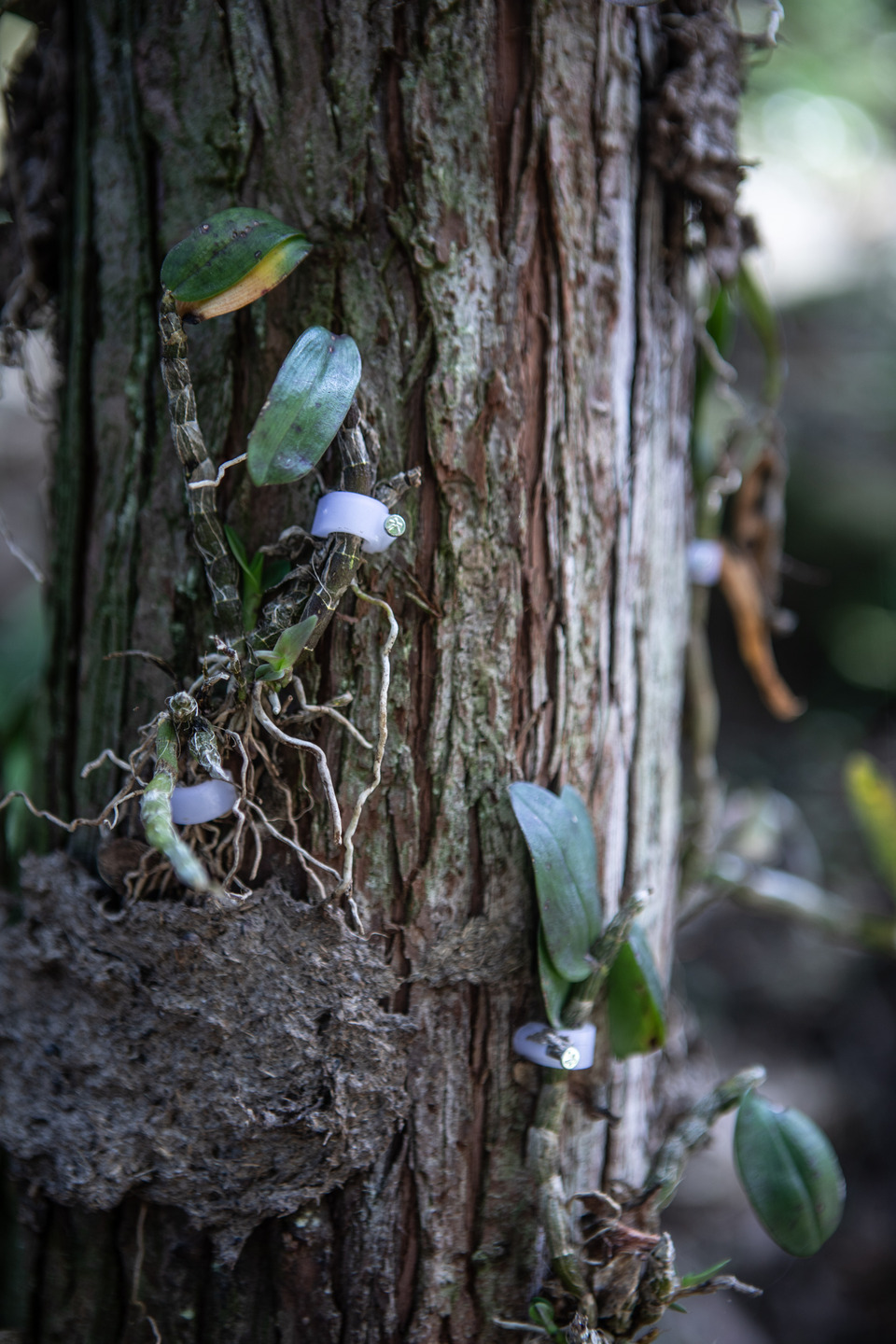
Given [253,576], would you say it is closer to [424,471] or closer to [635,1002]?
[424,471]

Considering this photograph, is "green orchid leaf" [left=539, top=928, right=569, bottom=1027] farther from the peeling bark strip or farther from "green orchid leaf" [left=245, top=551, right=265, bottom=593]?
"green orchid leaf" [left=245, top=551, right=265, bottom=593]

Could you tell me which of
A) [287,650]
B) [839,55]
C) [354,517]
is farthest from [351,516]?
[839,55]

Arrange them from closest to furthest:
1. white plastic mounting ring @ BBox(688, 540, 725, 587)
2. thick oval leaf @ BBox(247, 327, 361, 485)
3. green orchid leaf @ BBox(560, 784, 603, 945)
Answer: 1. thick oval leaf @ BBox(247, 327, 361, 485)
2. green orchid leaf @ BBox(560, 784, 603, 945)
3. white plastic mounting ring @ BBox(688, 540, 725, 587)

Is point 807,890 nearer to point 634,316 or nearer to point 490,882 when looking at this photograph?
point 490,882

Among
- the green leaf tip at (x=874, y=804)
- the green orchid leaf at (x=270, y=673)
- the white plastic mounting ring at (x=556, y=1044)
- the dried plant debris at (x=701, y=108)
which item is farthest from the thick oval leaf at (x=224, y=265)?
the green leaf tip at (x=874, y=804)

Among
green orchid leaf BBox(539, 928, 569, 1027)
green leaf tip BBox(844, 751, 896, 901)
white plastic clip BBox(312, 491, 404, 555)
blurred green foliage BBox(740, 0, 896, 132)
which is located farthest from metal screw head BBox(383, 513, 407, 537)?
blurred green foliage BBox(740, 0, 896, 132)

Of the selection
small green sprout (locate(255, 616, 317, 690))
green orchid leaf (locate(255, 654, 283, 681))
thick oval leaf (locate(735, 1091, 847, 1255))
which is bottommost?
thick oval leaf (locate(735, 1091, 847, 1255))
